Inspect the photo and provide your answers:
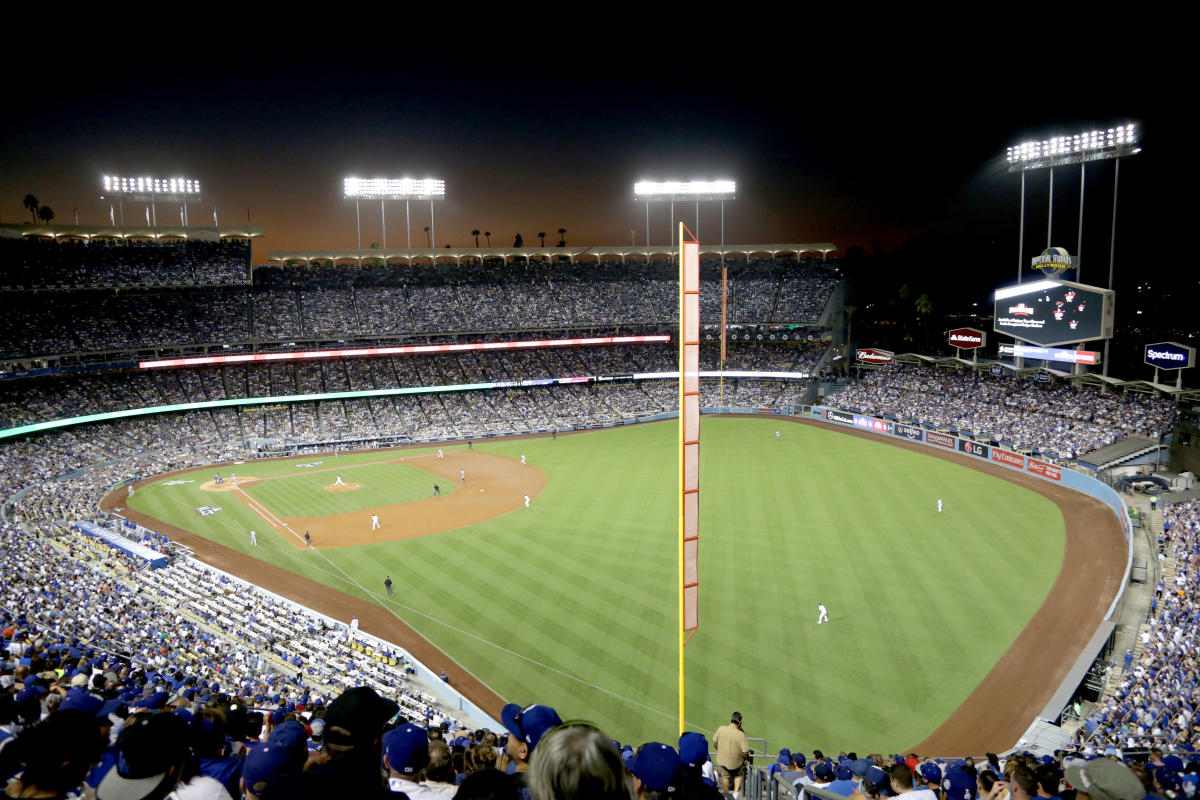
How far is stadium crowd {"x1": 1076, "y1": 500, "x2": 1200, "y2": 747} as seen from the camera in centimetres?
1423

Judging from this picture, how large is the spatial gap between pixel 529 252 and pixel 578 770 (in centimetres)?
8128

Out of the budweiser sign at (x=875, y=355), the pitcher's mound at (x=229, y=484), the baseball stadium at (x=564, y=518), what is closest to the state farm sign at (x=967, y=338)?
the baseball stadium at (x=564, y=518)

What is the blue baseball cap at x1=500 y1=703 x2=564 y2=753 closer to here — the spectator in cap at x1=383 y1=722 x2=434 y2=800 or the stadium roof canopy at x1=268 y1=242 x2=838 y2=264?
the spectator in cap at x1=383 y1=722 x2=434 y2=800

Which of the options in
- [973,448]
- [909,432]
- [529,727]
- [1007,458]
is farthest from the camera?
[909,432]

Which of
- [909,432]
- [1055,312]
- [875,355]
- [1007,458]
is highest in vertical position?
[1055,312]

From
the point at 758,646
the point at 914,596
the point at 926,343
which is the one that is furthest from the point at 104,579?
the point at 926,343

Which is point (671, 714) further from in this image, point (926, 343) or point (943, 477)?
point (926, 343)

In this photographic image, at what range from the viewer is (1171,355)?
40812mm

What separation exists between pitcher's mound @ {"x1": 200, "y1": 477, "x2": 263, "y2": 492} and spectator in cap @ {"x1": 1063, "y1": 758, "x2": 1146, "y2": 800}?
152ft

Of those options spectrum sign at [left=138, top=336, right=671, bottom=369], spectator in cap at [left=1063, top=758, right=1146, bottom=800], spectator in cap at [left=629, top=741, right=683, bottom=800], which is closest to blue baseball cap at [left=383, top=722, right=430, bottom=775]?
spectator in cap at [left=629, top=741, right=683, bottom=800]

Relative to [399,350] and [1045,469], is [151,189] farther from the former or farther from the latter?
[1045,469]

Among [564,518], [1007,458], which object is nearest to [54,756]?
[564,518]

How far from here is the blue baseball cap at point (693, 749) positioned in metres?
5.48

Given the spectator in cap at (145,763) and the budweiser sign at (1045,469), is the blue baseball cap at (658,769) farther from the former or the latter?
the budweiser sign at (1045,469)
